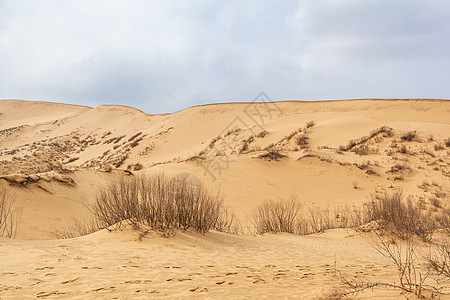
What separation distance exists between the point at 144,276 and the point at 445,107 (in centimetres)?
3890

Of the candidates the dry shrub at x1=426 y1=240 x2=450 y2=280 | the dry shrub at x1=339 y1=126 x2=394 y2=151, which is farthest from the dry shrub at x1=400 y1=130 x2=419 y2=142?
the dry shrub at x1=426 y1=240 x2=450 y2=280

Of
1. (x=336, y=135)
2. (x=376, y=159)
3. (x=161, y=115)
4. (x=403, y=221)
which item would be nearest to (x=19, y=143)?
(x=161, y=115)

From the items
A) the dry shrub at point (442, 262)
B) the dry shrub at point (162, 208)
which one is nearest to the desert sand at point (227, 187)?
the dry shrub at point (162, 208)

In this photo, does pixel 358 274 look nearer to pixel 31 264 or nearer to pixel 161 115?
pixel 31 264

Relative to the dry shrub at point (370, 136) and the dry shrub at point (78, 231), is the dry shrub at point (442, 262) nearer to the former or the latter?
the dry shrub at point (78, 231)

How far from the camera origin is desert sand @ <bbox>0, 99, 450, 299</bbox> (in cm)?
393

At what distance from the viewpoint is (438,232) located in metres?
10.1

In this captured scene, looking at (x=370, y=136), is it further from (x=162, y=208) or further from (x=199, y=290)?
(x=199, y=290)

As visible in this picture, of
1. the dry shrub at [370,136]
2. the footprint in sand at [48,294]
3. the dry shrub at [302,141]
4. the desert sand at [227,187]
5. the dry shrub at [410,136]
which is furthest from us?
the dry shrub at [302,141]

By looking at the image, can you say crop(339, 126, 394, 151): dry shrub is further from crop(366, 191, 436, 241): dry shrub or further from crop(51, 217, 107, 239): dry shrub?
crop(51, 217, 107, 239): dry shrub

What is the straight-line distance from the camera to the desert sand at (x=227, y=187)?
3928mm

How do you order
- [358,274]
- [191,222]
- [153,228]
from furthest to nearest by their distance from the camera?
[191,222] < [153,228] < [358,274]

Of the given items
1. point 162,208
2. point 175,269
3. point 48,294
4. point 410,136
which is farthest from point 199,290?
point 410,136

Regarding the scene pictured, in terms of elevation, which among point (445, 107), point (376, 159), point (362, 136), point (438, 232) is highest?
point (445, 107)
